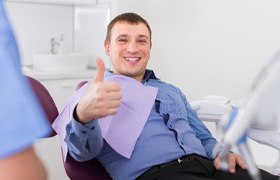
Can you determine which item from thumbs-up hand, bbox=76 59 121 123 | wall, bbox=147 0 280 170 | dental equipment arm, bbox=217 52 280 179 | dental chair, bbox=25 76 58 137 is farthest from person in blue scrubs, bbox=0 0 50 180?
wall, bbox=147 0 280 170

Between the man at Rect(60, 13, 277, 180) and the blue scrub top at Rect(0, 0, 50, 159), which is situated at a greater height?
the blue scrub top at Rect(0, 0, 50, 159)

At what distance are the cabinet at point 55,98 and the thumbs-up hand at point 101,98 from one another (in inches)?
58.6

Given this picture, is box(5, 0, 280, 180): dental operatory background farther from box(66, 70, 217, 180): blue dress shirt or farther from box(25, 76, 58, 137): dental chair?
box(25, 76, 58, 137): dental chair

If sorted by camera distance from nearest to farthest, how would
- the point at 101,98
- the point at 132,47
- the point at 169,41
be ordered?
the point at 101,98 → the point at 132,47 → the point at 169,41

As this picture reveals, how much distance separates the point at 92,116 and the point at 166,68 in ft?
6.10

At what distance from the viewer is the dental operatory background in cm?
243

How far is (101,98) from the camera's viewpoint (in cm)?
103

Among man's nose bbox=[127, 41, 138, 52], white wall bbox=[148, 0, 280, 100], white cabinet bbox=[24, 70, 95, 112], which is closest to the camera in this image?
man's nose bbox=[127, 41, 138, 52]

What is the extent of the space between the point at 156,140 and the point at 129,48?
1.37 ft

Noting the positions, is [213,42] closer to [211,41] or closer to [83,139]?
[211,41]

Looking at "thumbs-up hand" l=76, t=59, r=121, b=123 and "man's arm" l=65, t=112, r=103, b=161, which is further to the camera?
"man's arm" l=65, t=112, r=103, b=161

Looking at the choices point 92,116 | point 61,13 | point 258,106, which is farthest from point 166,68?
point 258,106

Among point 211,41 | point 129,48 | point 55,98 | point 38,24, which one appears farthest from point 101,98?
point 38,24

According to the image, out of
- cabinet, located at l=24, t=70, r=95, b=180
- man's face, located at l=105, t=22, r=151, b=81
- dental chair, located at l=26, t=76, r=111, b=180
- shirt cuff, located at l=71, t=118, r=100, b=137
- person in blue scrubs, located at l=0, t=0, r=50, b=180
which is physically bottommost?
cabinet, located at l=24, t=70, r=95, b=180
